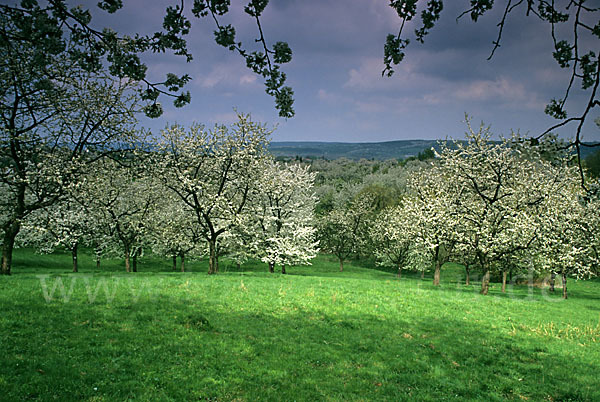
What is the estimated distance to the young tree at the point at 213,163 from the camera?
26.0 m

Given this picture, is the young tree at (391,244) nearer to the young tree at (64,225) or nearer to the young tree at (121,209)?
the young tree at (121,209)

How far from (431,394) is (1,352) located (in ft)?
34.2

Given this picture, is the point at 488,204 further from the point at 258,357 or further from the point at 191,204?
the point at 258,357

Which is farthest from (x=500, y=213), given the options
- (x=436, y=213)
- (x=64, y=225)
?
(x=64, y=225)

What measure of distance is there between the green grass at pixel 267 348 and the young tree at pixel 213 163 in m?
9.92

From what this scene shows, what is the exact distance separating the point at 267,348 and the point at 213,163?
62.8 feet

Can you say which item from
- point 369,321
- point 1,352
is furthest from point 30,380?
point 369,321

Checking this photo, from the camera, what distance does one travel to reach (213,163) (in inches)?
1077

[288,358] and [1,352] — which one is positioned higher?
[1,352]

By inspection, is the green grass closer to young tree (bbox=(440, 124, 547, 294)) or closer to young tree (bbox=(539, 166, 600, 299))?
young tree (bbox=(440, 124, 547, 294))

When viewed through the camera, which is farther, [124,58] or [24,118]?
[24,118]

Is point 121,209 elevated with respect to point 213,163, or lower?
lower

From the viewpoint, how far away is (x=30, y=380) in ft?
23.7

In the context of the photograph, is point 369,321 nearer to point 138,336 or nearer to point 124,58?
point 138,336
